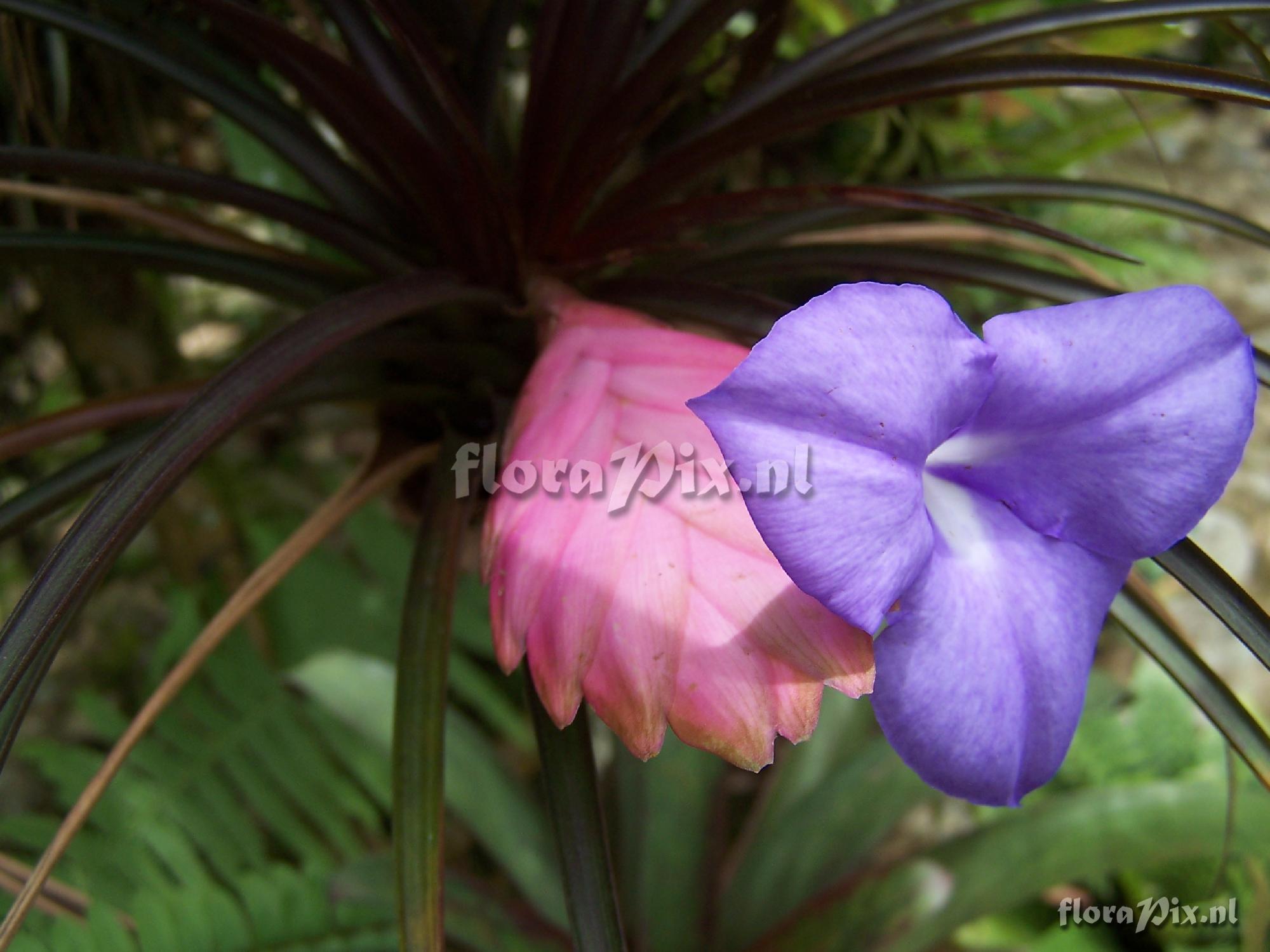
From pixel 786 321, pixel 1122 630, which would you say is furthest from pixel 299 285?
pixel 1122 630

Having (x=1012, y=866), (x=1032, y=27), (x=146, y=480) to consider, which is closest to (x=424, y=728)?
(x=146, y=480)

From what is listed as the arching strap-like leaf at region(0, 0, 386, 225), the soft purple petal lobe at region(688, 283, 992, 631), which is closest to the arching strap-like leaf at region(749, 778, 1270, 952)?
the soft purple petal lobe at region(688, 283, 992, 631)

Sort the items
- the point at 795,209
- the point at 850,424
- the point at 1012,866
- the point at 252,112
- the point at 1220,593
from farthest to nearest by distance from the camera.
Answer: the point at 1012,866 < the point at 252,112 < the point at 795,209 < the point at 1220,593 < the point at 850,424

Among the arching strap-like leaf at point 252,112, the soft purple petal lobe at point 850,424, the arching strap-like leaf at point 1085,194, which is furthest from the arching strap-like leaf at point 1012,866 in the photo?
the arching strap-like leaf at point 252,112

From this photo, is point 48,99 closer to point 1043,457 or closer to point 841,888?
point 1043,457

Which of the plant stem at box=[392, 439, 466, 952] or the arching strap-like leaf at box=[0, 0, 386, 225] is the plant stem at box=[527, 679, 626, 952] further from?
the arching strap-like leaf at box=[0, 0, 386, 225]

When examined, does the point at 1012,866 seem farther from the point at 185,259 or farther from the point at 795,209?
the point at 185,259

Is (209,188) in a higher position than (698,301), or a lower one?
higher

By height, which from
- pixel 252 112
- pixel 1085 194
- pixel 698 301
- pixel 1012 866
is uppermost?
pixel 252 112
